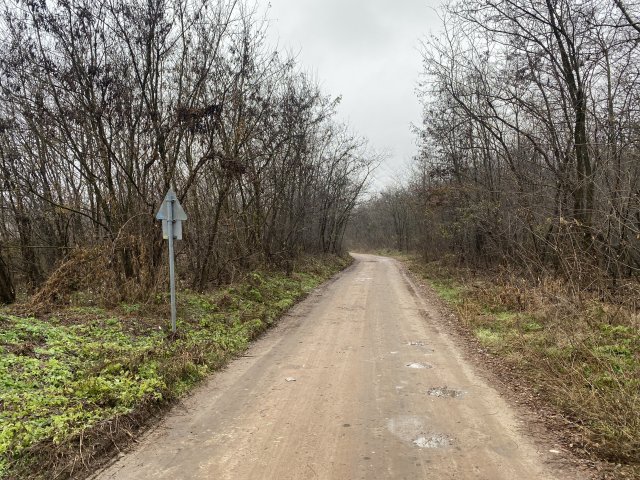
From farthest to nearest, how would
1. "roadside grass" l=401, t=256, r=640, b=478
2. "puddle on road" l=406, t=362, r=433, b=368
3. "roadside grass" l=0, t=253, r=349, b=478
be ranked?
"puddle on road" l=406, t=362, r=433, b=368, "roadside grass" l=401, t=256, r=640, b=478, "roadside grass" l=0, t=253, r=349, b=478

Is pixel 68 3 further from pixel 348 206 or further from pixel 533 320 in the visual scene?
pixel 348 206

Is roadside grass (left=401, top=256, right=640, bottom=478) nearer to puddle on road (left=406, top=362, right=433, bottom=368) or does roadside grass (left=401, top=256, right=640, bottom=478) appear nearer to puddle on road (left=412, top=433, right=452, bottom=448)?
puddle on road (left=412, top=433, right=452, bottom=448)

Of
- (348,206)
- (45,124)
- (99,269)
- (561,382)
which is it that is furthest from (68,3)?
(348,206)

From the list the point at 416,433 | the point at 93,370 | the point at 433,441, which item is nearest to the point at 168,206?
the point at 93,370

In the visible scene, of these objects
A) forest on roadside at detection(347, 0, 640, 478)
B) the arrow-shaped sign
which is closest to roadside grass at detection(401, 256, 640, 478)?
forest on roadside at detection(347, 0, 640, 478)

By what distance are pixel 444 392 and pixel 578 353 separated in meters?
2.22

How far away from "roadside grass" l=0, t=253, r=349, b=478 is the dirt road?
15.2 inches

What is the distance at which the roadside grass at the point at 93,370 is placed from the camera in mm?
4109

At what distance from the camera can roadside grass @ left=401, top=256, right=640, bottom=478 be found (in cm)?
436

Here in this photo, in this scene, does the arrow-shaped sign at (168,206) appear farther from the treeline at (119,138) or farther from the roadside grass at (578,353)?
the roadside grass at (578,353)

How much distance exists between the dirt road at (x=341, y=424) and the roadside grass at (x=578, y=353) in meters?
0.65

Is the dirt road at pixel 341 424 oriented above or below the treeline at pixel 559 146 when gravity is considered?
below

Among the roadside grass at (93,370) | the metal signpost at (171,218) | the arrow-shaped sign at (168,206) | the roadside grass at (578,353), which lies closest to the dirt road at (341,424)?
the roadside grass at (93,370)

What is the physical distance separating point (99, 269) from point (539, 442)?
9.09 meters
